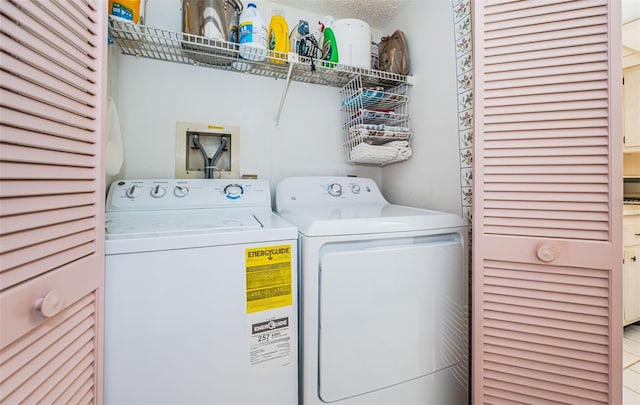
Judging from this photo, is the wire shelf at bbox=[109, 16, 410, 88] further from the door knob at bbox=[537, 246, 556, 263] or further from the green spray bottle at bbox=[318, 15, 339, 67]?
the door knob at bbox=[537, 246, 556, 263]

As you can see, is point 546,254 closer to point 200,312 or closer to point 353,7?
point 200,312

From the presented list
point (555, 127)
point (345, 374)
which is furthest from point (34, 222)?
point (555, 127)

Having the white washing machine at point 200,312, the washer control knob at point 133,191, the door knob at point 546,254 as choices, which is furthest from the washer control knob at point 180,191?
the door knob at point 546,254

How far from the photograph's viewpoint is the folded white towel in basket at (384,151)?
5.60 ft

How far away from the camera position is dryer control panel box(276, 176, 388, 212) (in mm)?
1592

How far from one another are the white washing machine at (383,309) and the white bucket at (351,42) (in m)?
1.07

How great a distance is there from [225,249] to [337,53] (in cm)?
136

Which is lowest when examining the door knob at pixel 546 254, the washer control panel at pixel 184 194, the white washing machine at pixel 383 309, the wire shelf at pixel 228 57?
the white washing machine at pixel 383 309

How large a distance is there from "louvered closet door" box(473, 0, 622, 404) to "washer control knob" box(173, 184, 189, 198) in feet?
4.32

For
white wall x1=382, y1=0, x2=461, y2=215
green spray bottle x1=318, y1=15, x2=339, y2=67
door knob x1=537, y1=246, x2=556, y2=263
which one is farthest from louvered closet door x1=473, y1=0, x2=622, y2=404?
green spray bottle x1=318, y1=15, x2=339, y2=67

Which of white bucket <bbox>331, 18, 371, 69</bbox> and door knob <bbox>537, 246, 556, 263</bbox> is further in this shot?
white bucket <bbox>331, 18, 371, 69</bbox>

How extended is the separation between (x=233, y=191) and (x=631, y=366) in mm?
2946

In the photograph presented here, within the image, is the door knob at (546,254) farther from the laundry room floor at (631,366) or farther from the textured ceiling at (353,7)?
the textured ceiling at (353,7)

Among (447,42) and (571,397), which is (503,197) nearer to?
(571,397)
